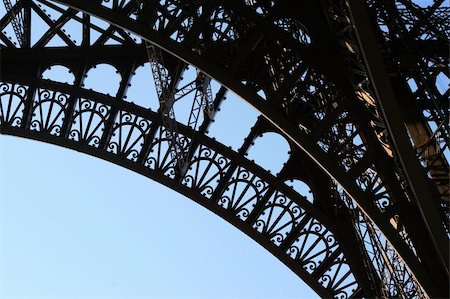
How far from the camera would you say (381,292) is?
13.1 m

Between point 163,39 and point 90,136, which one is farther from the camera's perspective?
point 90,136

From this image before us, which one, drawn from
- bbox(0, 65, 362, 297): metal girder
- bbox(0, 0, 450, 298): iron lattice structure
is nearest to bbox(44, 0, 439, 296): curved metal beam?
bbox(0, 0, 450, 298): iron lattice structure

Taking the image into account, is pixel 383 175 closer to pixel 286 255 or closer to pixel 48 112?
pixel 286 255

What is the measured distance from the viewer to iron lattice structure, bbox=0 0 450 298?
33.3ft

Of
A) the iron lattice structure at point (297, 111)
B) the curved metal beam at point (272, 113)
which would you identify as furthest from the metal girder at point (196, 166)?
the curved metal beam at point (272, 113)

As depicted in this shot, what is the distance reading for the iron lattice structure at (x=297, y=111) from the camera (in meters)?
10.2

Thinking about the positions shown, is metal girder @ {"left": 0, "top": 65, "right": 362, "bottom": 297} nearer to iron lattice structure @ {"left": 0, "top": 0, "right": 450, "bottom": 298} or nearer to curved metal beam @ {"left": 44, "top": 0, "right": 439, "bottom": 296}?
iron lattice structure @ {"left": 0, "top": 0, "right": 450, "bottom": 298}

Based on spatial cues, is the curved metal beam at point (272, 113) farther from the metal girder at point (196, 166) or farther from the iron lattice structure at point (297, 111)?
the metal girder at point (196, 166)

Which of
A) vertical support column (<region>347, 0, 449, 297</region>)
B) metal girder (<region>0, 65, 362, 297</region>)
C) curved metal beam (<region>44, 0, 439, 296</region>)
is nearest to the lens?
vertical support column (<region>347, 0, 449, 297</region>)

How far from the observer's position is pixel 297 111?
13.3 meters

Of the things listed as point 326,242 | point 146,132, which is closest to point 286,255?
point 326,242

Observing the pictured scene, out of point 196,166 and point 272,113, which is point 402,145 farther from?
point 196,166

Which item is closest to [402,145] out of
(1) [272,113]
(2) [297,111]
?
(1) [272,113]

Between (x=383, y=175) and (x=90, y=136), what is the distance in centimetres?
589
